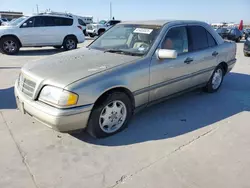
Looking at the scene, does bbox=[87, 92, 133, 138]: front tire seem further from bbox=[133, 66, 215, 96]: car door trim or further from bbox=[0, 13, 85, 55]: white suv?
bbox=[0, 13, 85, 55]: white suv

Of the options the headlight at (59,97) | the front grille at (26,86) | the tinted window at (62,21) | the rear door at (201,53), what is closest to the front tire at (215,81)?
the rear door at (201,53)

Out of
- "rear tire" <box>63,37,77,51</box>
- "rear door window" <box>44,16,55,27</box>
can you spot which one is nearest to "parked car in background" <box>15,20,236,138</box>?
"rear door window" <box>44,16,55,27</box>

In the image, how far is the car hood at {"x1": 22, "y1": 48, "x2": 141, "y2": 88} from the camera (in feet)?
9.93

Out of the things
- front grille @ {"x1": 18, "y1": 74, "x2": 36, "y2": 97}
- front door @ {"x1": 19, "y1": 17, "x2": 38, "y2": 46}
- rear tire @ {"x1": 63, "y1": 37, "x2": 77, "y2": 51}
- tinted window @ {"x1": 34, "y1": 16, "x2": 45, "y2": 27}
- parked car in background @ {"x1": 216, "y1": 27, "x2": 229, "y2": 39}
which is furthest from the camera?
parked car in background @ {"x1": 216, "y1": 27, "x2": 229, "y2": 39}

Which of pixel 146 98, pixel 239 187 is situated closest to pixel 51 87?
pixel 146 98

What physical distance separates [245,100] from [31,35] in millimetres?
9192

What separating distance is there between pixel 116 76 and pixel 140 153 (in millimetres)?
1018

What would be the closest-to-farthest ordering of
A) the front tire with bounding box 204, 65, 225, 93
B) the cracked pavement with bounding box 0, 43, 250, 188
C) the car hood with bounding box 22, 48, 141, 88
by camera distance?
the cracked pavement with bounding box 0, 43, 250, 188 → the car hood with bounding box 22, 48, 141, 88 → the front tire with bounding box 204, 65, 225, 93

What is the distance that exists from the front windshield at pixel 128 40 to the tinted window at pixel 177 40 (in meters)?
0.21

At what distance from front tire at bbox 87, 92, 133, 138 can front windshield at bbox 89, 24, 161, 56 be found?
0.81m

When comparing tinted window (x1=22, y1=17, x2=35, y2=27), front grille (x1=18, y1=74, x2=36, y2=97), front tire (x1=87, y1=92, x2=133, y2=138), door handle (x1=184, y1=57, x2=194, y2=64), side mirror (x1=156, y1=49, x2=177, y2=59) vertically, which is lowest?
front tire (x1=87, y1=92, x2=133, y2=138)

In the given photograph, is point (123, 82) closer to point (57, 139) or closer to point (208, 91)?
point (57, 139)

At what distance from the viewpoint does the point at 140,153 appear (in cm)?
302

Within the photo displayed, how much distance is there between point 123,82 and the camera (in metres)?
3.25
